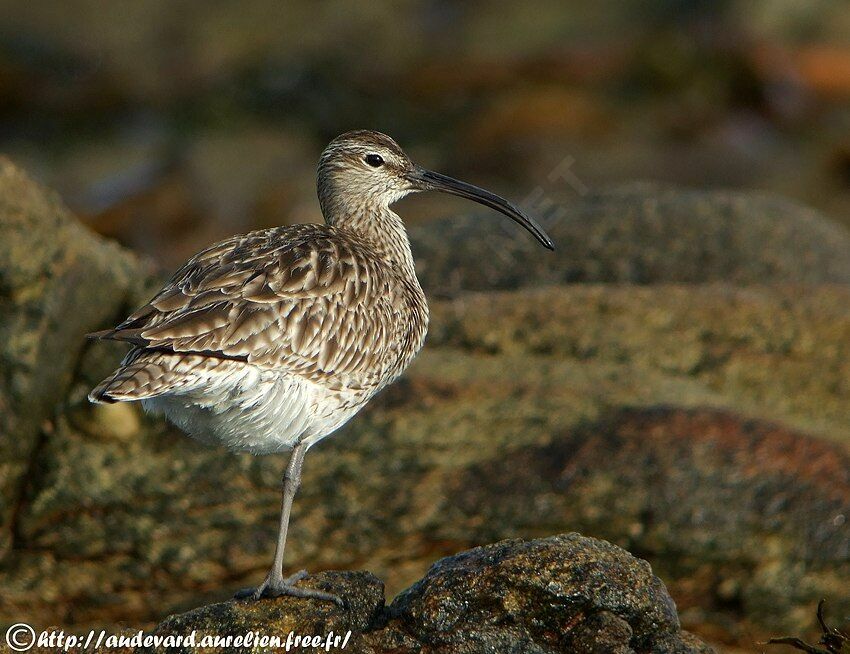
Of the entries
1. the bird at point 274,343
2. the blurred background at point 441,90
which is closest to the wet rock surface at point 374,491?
the bird at point 274,343

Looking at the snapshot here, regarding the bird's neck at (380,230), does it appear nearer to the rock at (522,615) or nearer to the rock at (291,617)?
the rock at (291,617)

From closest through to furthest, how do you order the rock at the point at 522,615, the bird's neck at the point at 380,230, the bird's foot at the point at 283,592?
the rock at the point at 522,615
the bird's foot at the point at 283,592
the bird's neck at the point at 380,230

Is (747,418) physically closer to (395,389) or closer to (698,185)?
(395,389)

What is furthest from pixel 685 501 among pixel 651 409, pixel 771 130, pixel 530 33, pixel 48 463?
pixel 530 33

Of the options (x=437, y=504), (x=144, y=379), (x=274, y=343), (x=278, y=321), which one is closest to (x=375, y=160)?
(x=278, y=321)

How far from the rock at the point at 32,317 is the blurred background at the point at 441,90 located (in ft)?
42.0

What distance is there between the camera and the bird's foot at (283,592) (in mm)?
7031

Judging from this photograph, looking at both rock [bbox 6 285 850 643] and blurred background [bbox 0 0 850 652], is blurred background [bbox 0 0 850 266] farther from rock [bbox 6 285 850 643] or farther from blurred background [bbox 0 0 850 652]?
rock [bbox 6 285 850 643]

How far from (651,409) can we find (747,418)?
74cm

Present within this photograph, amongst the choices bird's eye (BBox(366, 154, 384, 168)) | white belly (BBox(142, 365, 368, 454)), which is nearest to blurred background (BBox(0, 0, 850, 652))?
bird's eye (BBox(366, 154, 384, 168))

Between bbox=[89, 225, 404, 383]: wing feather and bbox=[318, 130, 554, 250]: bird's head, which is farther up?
bbox=[318, 130, 554, 250]: bird's head

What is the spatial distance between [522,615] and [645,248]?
23.0 ft

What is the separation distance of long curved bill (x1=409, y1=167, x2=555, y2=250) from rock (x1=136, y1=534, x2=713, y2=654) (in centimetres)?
317

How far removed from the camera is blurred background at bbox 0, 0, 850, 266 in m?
24.5
